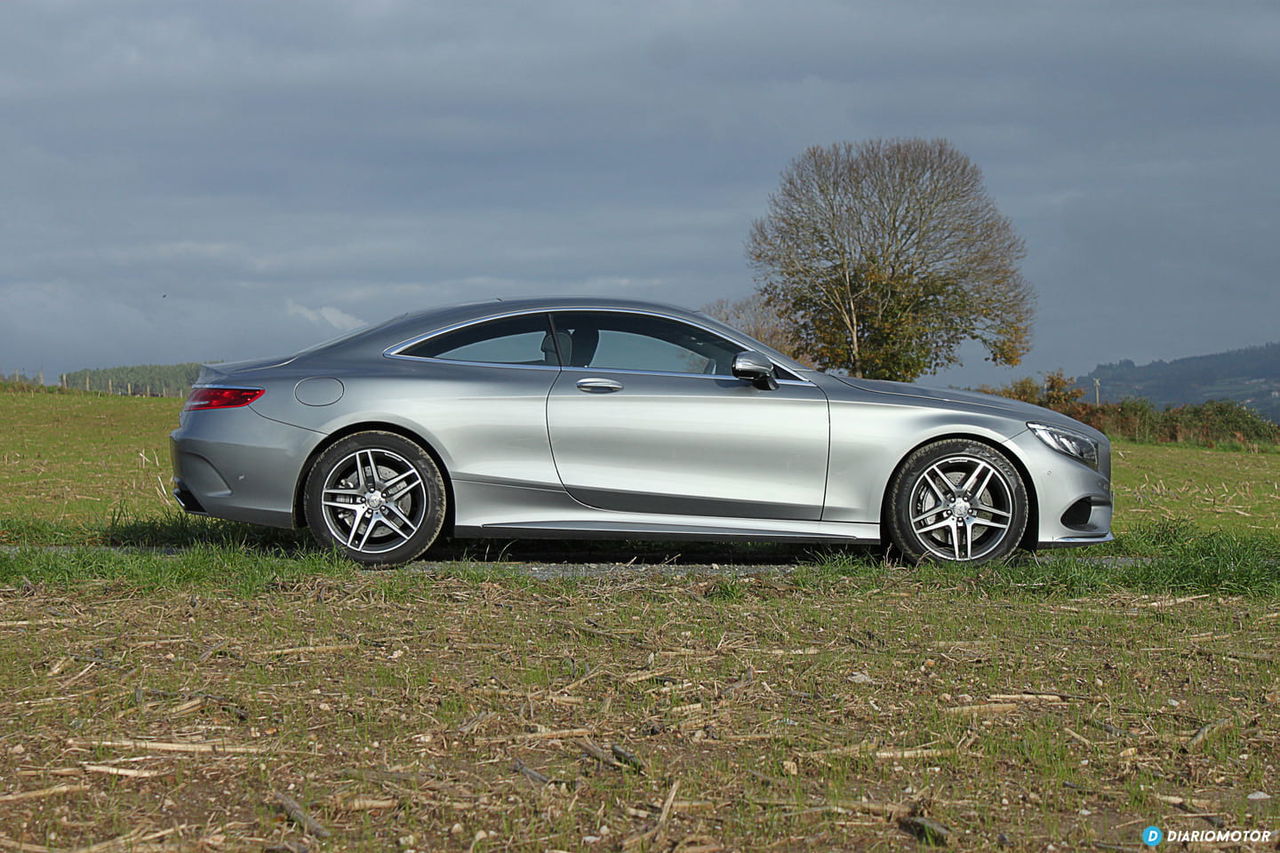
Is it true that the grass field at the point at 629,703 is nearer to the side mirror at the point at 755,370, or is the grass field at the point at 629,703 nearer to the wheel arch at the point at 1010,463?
the wheel arch at the point at 1010,463

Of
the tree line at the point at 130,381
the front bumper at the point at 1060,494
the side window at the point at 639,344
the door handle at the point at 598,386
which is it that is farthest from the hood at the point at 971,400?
the tree line at the point at 130,381

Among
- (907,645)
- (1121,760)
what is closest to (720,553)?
(907,645)

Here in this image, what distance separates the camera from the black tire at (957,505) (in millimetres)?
6656

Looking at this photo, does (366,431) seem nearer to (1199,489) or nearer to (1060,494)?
(1060,494)

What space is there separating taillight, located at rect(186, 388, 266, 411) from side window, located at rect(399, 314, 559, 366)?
2.94 ft

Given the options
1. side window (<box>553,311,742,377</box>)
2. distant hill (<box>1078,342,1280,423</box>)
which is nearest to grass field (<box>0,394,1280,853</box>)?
side window (<box>553,311,742,377</box>)

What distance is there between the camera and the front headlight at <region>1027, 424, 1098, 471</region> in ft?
22.4

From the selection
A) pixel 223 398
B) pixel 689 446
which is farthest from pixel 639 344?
pixel 223 398

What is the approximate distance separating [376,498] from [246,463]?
0.77 m

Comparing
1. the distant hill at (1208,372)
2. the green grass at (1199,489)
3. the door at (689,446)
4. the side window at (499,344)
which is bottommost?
the green grass at (1199,489)

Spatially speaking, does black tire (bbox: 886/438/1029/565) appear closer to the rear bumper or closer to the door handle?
the door handle

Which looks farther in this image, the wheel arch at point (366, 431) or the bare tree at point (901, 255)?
the bare tree at point (901, 255)

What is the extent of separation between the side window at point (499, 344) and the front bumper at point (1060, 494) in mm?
2846

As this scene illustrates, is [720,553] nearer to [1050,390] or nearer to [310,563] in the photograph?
[310,563]
